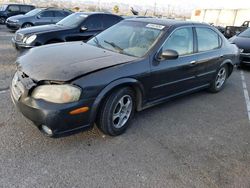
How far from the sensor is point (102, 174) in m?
2.68

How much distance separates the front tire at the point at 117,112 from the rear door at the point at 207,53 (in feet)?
5.88

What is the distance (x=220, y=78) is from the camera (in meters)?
5.72

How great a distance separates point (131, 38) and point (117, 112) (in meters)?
1.35

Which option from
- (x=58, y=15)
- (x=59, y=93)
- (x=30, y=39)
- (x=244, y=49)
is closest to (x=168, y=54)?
(x=59, y=93)

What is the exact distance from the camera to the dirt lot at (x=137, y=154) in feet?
8.60

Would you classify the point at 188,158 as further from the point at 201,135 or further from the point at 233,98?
the point at 233,98

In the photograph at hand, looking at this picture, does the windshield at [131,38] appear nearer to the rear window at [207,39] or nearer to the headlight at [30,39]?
the rear window at [207,39]

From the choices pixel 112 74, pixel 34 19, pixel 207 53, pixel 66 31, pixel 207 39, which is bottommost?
pixel 34 19

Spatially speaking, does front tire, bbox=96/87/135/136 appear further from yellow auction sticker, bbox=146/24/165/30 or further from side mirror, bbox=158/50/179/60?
yellow auction sticker, bbox=146/24/165/30

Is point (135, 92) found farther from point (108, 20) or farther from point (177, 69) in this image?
point (108, 20)

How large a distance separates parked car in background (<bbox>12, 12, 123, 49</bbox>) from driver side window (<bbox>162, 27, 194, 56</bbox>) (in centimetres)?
389

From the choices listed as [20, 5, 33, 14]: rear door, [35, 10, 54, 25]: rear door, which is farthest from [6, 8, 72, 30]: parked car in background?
[20, 5, 33, 14]: rear door

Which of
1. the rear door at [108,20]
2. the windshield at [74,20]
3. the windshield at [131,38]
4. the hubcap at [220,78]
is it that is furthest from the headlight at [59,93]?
the rear door at [108,20]

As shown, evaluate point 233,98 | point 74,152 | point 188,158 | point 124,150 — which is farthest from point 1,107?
point 233,98
